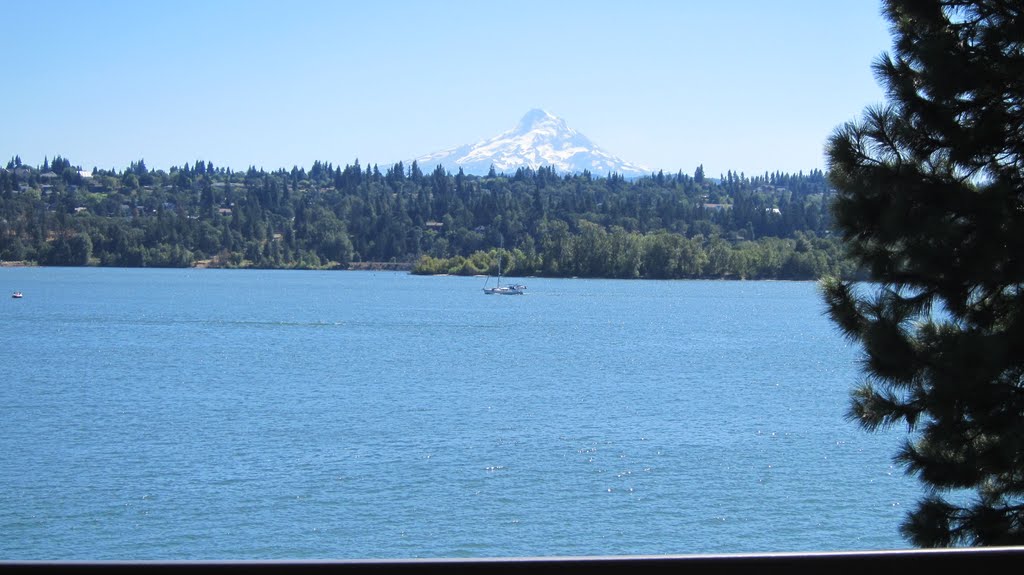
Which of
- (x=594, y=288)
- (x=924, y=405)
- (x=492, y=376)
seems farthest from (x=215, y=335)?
(x=594, y=288)

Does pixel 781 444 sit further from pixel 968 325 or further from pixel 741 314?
pixel 741 314

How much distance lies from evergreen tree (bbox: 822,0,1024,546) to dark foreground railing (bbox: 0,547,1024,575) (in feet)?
21.7

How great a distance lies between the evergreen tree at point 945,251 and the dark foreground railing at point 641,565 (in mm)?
6625

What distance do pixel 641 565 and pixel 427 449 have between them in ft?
91.8

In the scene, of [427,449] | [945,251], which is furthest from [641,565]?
[427,449]

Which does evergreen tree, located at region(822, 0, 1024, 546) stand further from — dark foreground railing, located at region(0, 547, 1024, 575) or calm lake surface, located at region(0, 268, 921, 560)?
dark foreground railing, located at region(0, 547, 1024, 575)

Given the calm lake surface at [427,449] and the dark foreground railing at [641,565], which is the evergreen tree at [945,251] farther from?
the dark foreground railing at [641,565]

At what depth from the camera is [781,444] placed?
32156mm

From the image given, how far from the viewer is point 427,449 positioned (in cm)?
2973

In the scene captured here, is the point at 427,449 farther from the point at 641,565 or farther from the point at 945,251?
the point at 641,565

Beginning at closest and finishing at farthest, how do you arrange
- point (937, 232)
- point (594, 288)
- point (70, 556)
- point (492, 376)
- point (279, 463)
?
point (937, 232), point (70, 556), point (279, 463), point (492, 376), point (594, 288)

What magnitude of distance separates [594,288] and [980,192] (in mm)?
140928

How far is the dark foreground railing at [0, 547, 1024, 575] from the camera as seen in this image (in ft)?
6.81

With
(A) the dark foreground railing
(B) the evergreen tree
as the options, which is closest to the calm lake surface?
(B) the evergreen tree
